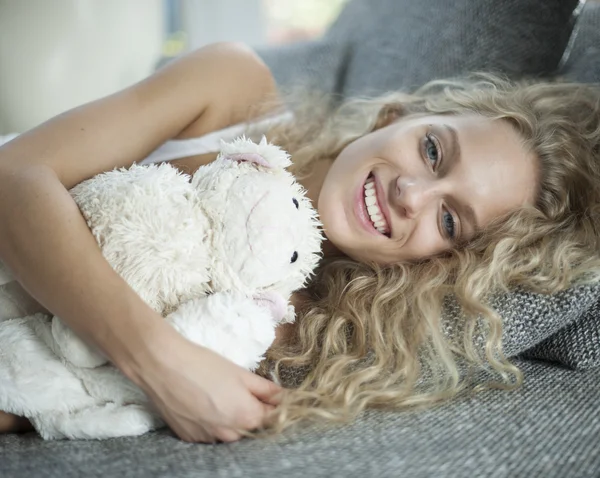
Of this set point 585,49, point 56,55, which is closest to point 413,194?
point 585,49

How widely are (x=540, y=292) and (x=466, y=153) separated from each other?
269mm

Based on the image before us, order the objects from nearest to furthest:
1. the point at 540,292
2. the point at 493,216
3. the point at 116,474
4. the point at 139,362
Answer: the point at 116,474 < the point at 139,362 < the point at 540,292 < the point at 493,216

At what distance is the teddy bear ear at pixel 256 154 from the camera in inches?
35.6

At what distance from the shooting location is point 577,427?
0.83 m

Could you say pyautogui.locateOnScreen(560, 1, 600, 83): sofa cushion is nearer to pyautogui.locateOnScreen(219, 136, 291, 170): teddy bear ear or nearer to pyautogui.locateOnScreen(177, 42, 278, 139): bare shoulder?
pyautogui.locateOnScreen(177, 42, 278, 139): bare shoulder

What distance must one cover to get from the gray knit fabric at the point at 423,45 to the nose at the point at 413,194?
0.50 meters

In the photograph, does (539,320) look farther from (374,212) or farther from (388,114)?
(388,114)

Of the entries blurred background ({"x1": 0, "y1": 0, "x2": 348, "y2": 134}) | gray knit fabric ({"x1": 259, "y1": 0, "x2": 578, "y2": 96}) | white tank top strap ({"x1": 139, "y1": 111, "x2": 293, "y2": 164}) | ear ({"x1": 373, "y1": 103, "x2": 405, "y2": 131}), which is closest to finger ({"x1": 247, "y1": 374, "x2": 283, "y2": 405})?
white tank top strap ({"x1": 139, "y1": 111, "x2": 293, "y2": 164})

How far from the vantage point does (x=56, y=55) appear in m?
1.77

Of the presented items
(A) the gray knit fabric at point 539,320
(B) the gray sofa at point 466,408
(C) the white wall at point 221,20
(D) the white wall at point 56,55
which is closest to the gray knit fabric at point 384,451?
(B) the gray sofa at point 466,408

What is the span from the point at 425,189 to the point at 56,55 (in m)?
1.24

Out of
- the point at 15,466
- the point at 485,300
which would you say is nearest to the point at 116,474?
the point at 15,466

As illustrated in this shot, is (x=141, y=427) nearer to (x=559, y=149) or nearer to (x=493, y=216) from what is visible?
(x=493, y=216)

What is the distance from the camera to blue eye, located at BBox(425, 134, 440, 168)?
3.61 feet
